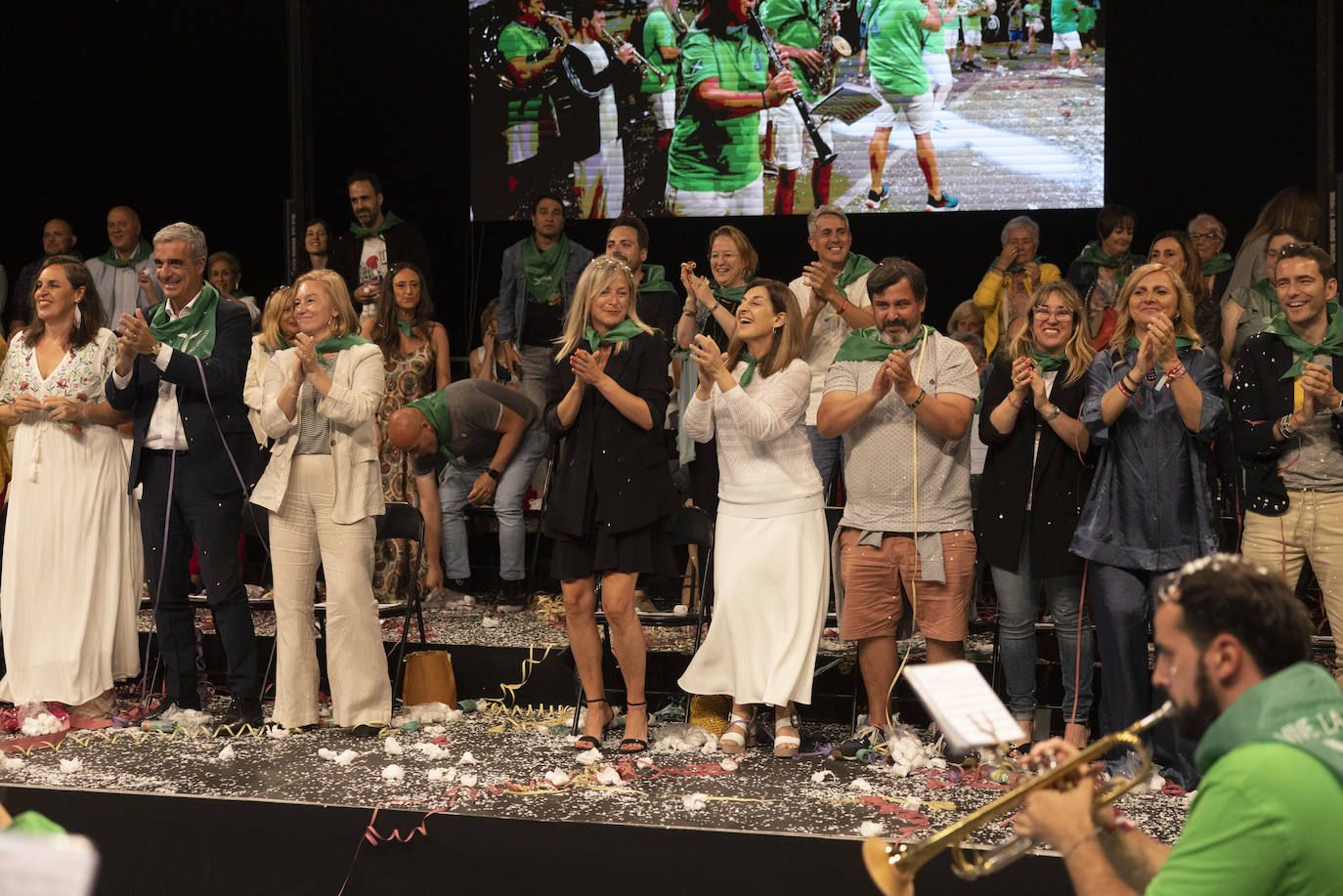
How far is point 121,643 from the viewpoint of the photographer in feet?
17.8

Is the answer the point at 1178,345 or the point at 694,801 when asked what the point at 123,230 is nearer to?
the point at 694,801

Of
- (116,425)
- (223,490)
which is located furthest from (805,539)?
(116,425)

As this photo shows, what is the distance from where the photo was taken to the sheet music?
2.17 m

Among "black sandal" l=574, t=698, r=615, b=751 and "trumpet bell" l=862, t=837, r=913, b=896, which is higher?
"trumpet bell" l=862, t=837, r=913, b=896

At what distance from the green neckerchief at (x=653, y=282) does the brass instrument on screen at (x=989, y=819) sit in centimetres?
398

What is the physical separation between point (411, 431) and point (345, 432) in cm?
62

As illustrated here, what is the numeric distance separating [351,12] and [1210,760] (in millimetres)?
8249

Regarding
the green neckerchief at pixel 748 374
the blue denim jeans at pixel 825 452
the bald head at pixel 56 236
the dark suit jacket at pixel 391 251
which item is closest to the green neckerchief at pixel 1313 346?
the green neckerchief at pixel 748 374

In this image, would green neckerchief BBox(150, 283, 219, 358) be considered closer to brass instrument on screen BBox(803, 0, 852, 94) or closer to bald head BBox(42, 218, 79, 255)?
bald head BBox(42, 218, 79, 255)

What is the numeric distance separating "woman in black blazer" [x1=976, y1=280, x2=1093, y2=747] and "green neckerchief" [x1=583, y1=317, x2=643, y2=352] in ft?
3.86

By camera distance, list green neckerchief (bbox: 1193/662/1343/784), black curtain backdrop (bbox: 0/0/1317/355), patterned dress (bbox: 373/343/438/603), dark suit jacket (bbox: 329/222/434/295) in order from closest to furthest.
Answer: green neckerchief (bbox: 1193/662/1343/784)
patterned dress (bbox: 373/343/438/603)
dark suit jacket (bbox: 329/222/434/295)
black curtain backdrop (bbox: 0/0/1317/355)

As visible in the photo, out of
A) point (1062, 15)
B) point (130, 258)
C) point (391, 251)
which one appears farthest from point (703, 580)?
point (1062, 15)

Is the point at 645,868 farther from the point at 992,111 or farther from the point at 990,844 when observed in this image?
the point at 992,111

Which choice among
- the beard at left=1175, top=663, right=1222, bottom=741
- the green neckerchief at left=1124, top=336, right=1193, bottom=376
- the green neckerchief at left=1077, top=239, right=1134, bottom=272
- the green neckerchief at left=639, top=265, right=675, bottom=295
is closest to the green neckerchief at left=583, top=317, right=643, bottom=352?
the green neckerchief at left=639, top=265, right=675, bottom=295
